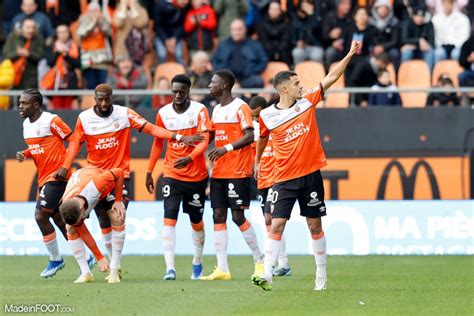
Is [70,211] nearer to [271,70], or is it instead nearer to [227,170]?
[227,170]

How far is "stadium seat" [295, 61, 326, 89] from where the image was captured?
2369 centimetres

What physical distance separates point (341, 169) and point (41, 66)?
6247mm

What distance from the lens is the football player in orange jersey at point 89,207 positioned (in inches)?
565

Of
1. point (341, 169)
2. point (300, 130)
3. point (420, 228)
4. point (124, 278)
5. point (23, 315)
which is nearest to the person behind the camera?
point (23, 315)

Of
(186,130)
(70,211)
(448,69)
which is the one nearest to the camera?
(70,211)

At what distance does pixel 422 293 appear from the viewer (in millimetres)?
13359

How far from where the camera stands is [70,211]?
1418 cm

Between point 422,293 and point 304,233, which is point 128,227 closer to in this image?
point 304,233

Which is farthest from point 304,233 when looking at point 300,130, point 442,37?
point 300,130

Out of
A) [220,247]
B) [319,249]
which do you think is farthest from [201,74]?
[319,249]

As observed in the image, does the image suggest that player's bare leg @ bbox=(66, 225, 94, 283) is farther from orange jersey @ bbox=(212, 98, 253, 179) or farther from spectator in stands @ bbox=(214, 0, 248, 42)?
spectator in stands @ bbox=(214, 0, 248, 42)

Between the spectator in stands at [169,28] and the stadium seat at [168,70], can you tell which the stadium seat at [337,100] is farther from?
the spectator in stands at [169,28]

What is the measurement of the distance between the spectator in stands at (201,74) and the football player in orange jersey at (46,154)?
685cm

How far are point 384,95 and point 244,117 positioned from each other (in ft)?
25.3
